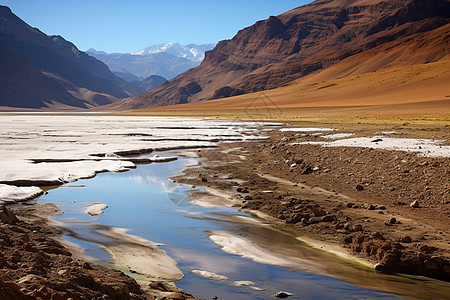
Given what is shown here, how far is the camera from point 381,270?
22.7 feet

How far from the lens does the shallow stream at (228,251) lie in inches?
239

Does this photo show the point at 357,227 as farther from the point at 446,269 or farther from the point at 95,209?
the point at 95,209

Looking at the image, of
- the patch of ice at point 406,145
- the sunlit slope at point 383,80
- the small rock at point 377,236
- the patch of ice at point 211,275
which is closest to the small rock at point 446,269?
the small rock at point 377,236

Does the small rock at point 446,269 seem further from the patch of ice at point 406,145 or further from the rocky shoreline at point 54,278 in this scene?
the patch of ice at point 406,145

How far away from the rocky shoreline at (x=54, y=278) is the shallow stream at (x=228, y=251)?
61 centimetres

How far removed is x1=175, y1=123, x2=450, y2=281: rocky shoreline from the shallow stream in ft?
1.63

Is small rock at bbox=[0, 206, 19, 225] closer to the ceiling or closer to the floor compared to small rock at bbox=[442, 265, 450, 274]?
closer to the ceiling

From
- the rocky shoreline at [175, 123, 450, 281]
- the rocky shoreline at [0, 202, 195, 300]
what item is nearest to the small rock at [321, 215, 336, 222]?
the rocky shoreline at [175, 123, 450, 281]

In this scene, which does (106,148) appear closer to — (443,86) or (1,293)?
(1,293)

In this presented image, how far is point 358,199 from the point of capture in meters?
11.8

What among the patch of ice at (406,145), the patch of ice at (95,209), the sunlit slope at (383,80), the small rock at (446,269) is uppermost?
the sunlit slope at (383,80)

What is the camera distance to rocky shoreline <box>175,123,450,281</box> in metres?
7.47

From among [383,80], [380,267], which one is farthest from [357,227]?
[383,80]

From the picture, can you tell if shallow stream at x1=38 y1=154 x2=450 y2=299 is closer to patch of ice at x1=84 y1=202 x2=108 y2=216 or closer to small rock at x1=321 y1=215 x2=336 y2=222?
patch of ice at x1=84 y1=202 x2=108 y2=216
